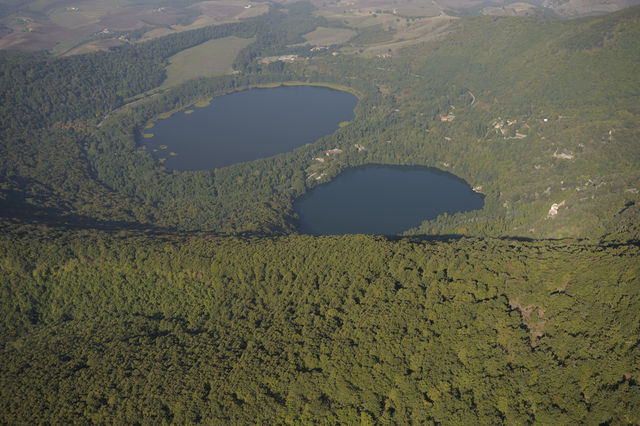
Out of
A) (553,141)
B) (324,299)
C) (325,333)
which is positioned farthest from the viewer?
(553,141)

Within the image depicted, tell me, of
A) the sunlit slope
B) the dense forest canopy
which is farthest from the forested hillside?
the sunlit slope

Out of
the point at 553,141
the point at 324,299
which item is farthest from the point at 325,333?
the point at 553,141

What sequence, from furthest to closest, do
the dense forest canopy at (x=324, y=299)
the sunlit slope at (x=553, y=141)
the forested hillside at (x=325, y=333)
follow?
the sunlit slope at (x=553, y=141) → the dense forest canopy at (x=324, y=299) → the forested hillside at (x=325, y=333)

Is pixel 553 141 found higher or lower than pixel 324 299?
higher

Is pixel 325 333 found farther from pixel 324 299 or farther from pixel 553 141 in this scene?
pixel 553 141

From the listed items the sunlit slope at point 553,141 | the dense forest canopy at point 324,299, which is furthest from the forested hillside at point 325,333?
the sunlit slope at point 553,141

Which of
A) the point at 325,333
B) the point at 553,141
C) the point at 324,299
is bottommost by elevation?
the point at 325,333

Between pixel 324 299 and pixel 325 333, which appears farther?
pixel 324 299

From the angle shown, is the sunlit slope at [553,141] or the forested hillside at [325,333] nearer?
the forested hillside at [325,333]

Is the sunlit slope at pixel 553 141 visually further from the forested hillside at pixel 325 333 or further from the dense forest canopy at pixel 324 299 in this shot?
the forested hillside at pixel 325 333

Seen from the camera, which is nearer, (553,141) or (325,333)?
(325,333)

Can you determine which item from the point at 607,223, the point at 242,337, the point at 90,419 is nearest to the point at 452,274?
the point at 242,337

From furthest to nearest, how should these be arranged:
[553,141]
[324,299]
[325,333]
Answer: [553,141] < [324,299] < [325,333]
